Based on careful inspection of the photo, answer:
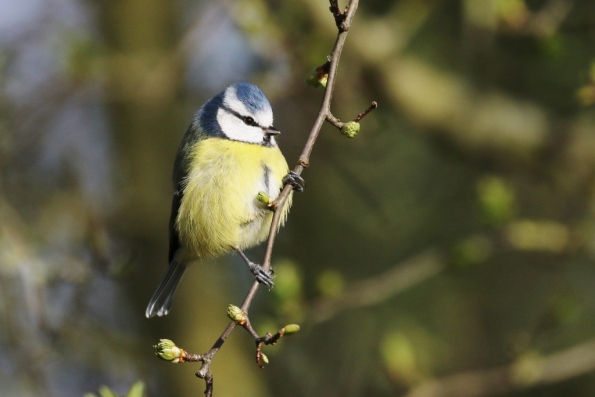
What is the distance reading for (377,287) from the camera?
388cm

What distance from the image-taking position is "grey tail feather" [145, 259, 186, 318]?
12.3ft

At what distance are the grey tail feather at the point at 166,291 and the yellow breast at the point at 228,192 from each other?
16.5 inches

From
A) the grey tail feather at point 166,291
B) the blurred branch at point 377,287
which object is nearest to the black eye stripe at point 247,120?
the grey tail feather at point 166,291

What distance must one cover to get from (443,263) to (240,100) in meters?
1.43

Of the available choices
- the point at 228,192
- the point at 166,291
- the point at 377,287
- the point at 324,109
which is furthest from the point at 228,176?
the point at 324,109

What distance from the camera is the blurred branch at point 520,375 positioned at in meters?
3.77

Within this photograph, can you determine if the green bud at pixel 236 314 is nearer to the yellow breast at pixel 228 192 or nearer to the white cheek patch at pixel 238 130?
the yellow breast at pixel 228 192

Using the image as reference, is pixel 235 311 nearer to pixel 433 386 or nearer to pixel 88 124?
pixel 433 386

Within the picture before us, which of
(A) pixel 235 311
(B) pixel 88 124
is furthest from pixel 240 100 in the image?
(B) pixel 88 124

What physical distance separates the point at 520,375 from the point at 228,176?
6.33 ft

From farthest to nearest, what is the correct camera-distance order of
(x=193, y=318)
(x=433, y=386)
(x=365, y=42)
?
1. (x=193, y=318)
2. (x=365, y=42)
3. (x=433, y=386)

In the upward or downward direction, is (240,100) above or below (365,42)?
below

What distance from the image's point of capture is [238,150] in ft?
11.0

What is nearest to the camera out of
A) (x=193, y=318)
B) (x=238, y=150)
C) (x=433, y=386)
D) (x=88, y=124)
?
(x=238, y=150)
